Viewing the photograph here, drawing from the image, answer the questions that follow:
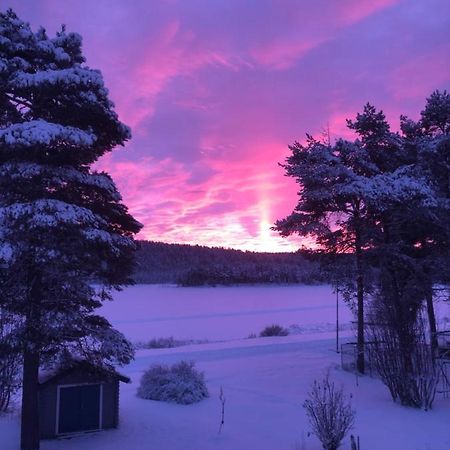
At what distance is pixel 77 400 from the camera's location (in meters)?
14.9

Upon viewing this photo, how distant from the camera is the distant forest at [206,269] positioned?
11988 cm

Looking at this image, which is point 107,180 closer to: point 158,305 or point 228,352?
point 228,352

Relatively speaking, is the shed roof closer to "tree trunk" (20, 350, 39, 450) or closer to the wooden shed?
the wooden shed

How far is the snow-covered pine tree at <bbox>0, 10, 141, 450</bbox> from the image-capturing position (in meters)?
11.2

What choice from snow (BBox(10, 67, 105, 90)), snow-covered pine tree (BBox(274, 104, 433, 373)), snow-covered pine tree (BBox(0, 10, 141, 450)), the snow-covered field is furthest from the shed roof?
snow-covered pine tree (BBox(274, 104, 433, 373))

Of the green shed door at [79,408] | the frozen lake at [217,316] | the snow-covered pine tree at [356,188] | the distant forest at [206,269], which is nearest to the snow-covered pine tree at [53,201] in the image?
the green shed door at [79,408]

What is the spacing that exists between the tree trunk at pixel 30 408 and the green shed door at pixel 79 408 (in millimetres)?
1878

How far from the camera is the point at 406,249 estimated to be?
22891 millimetres

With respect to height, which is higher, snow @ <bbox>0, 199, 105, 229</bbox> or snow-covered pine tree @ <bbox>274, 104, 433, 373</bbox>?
snow-covered pine tree @ <bbox>274, 104, 433, 373</bbox>

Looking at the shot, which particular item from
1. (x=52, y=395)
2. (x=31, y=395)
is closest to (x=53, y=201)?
(x=31, y=395)

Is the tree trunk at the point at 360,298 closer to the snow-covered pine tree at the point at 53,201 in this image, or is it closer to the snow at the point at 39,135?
the snow-covered pine tree at the point at 53,201

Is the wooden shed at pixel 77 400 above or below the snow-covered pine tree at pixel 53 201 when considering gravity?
below

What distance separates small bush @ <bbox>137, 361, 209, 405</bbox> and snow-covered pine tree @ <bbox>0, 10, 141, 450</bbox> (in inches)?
245

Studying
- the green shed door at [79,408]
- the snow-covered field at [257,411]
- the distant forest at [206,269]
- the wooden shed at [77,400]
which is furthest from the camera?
the distant forest at [206,269]
